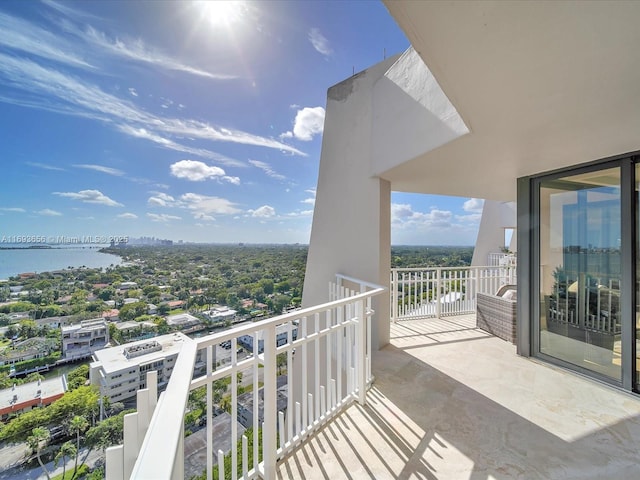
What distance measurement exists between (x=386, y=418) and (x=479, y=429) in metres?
0.76

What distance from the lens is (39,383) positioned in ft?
10.3

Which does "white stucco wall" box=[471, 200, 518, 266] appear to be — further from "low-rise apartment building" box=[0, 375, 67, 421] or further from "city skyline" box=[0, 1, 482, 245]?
"low-rise apartment building" box=[0, 375, 67, 421]

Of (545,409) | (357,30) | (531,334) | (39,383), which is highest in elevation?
(357,30)

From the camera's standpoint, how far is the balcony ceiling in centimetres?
100

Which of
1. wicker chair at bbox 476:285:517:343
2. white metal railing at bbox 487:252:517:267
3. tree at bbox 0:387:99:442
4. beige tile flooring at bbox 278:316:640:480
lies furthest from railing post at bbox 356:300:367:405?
white metal railing at bbox 487:252:517:267

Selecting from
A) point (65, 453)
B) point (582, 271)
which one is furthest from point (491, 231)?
point (65, 453)

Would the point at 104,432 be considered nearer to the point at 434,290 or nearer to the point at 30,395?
the point at 30,395

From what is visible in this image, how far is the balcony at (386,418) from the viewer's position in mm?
1537

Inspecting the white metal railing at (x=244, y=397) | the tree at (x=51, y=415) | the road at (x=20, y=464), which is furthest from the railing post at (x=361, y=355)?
the tree at (x=51, y=415)

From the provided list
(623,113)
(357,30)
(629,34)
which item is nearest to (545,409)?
(623,113)

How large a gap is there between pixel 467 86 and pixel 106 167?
47.4ft

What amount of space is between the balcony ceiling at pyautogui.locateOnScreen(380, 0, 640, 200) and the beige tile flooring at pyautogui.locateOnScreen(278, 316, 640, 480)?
2455 mm

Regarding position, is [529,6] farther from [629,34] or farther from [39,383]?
[39,383]

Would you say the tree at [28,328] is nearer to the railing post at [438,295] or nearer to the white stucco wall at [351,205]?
the white stucco wall at [351,205]
